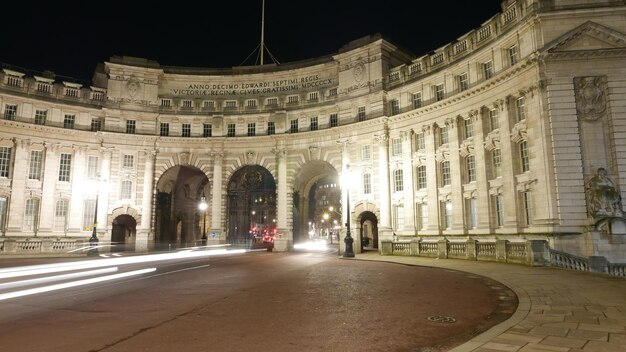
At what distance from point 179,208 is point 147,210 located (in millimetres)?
7976

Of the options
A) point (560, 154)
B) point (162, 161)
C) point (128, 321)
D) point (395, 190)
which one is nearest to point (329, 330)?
point (128, 321)

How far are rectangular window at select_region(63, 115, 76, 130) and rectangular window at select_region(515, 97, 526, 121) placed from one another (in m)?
43.4

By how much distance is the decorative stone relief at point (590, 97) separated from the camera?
26.1 m

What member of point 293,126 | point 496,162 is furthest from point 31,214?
point 496,162

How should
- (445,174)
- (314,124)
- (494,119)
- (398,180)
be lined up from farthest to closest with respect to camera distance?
(314,124) < (398,180) < (445,174) < (494,119)

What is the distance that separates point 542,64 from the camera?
27031mm

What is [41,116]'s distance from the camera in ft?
141

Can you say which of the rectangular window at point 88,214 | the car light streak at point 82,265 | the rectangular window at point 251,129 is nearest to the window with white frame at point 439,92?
the rectangular window at point 251,129

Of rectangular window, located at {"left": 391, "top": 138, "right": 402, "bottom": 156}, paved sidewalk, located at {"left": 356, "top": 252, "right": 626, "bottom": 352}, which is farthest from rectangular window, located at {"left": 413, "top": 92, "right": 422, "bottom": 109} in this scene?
paved sidewalk, located at {"left": 356, "top": 252, "right": 626, "bottom": 352}

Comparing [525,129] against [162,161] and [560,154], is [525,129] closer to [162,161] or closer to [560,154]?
[560,154]

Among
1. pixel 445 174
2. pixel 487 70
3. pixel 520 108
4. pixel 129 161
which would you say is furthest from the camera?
pixel 129 161

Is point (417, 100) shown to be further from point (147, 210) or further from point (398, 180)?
point (147, 210)

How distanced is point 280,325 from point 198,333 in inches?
69.2

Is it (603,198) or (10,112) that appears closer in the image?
(603,198)
